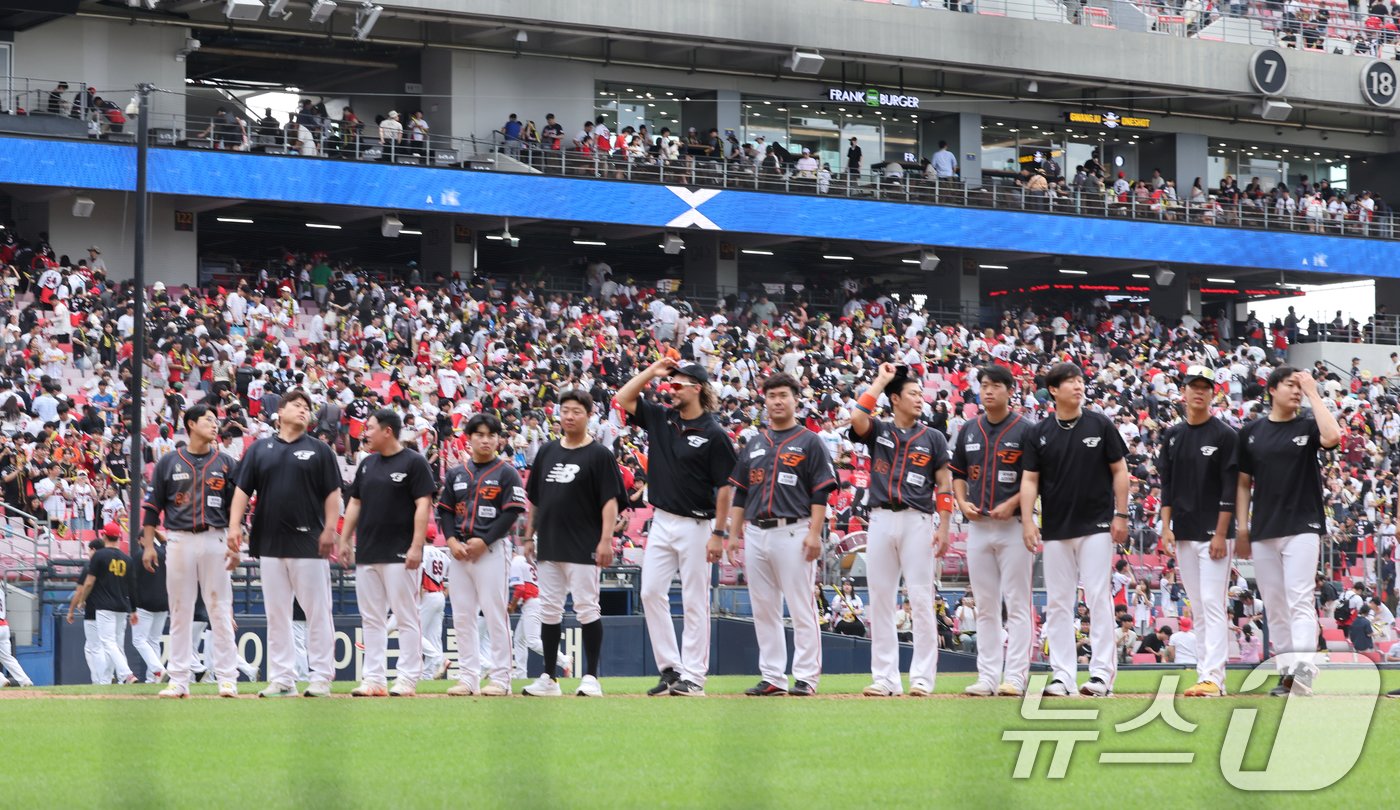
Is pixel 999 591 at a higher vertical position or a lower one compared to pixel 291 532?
A: lower

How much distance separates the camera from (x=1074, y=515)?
11.2m

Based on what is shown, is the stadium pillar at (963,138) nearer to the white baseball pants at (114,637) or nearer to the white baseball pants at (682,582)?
the white baseball pants at (114,637)

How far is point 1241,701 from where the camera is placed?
10453mm

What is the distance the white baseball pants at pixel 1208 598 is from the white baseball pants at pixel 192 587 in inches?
258

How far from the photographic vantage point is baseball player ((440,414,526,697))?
1241 cm

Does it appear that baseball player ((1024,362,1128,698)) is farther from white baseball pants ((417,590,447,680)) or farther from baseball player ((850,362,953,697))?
white baseball pants ((417,590,447,680))

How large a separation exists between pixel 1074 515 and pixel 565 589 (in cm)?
342

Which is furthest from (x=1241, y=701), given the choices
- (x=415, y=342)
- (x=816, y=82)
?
(x=816, y=82)

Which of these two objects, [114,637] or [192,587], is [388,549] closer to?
[192,587]

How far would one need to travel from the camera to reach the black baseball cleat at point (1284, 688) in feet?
35.6

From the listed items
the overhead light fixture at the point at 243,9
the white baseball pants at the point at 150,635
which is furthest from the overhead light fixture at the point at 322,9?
the white baseball pants at the point at 150,635

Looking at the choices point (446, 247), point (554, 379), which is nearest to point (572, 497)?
point (554, 379)

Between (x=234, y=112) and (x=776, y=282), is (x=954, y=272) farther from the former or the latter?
(x=234, y=112)

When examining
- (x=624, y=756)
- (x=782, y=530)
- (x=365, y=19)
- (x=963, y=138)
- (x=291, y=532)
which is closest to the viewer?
(x=624, y=756)
